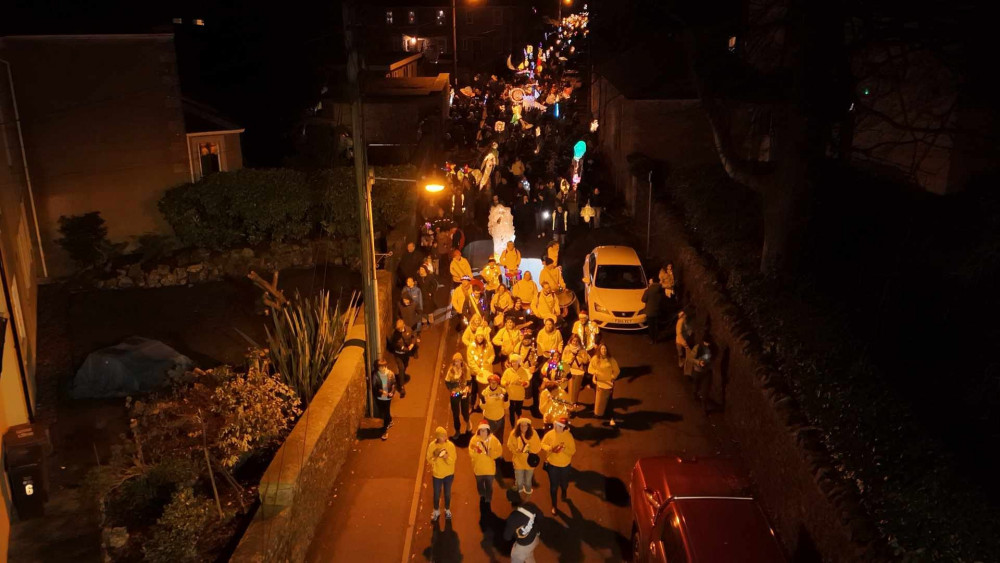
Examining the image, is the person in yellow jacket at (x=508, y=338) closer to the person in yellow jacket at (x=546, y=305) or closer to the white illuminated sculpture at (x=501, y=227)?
the person in yellow jacket at (x=546, y=305)

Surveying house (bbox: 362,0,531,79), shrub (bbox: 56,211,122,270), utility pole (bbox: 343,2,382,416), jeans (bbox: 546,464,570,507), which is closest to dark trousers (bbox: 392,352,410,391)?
utility pole (bbox: 343,2,382,416)

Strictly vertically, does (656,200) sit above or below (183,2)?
below

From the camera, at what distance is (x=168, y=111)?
19.9 meters

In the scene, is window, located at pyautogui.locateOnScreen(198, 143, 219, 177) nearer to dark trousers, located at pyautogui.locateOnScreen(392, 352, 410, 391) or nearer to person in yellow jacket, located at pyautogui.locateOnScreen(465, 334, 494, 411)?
dark trousers, located at pyautogui.locateOnScreen(392, 352, 410, 391)

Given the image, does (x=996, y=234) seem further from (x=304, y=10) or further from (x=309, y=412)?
(x=304, y=10)

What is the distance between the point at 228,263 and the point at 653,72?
629 inches

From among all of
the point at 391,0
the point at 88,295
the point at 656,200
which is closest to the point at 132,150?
the point at 88,295

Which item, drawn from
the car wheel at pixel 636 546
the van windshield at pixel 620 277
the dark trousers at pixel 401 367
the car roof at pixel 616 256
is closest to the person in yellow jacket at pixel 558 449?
the car wheel at pixel 636 546

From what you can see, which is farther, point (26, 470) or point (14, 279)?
point (14, 279)

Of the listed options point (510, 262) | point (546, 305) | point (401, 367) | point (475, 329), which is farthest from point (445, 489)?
point (510, 262)

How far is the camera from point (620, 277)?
681 inches

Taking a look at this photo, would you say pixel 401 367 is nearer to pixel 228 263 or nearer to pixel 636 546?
pixel 636 546

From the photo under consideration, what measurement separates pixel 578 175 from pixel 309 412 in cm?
1574

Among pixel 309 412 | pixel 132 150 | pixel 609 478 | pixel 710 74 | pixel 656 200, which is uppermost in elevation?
pixel 710 74
